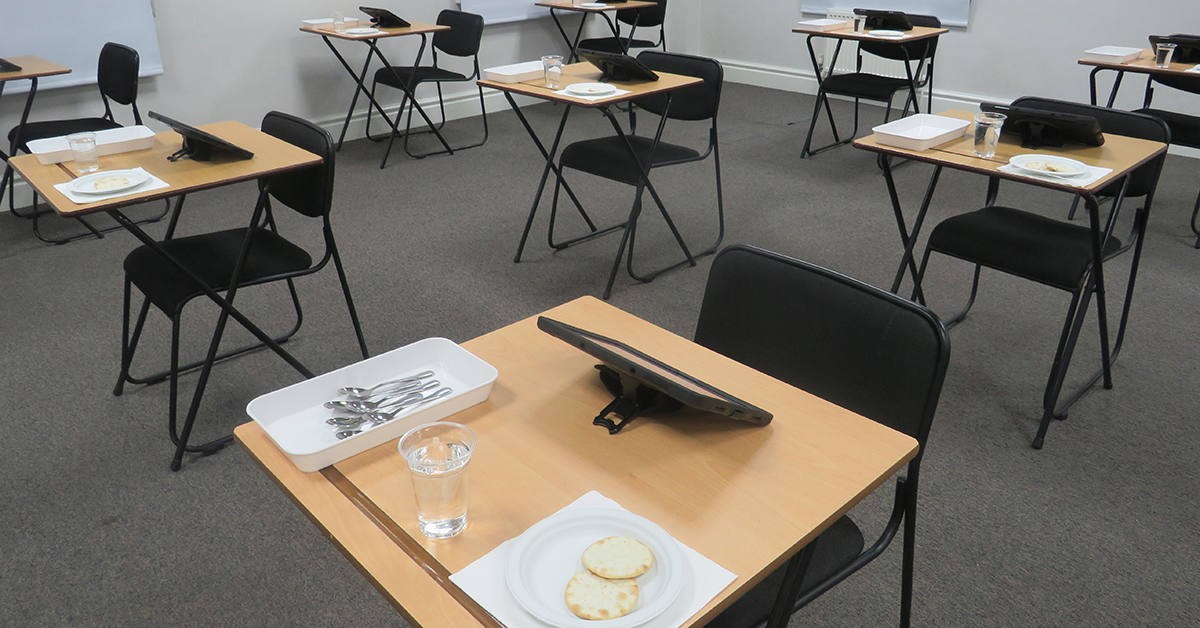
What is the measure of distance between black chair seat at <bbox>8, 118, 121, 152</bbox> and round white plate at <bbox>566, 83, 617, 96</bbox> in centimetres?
233

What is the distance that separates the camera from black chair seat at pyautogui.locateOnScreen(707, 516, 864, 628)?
1.21 metres

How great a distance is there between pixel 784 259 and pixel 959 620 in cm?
97

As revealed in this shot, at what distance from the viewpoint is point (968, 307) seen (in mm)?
3137

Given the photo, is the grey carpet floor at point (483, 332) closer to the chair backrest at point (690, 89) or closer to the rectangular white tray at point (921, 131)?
the chair backrest at point (690, 89)

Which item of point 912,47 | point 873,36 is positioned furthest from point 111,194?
point 912,47

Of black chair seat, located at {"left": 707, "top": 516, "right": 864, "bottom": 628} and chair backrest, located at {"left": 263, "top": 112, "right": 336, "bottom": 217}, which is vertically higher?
chair backrest, located at {"left": 263, "top": 112, "right": 336, "bottom": 217}

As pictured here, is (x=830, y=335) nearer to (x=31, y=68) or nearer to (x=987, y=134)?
(x=987, y=134)

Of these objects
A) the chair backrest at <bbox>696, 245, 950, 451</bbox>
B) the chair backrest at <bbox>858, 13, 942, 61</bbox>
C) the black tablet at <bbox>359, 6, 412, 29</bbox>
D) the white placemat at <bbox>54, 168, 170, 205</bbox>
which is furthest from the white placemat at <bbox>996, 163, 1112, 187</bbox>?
the black tablet at <bbox>359, 6, 412, 29</bbox>

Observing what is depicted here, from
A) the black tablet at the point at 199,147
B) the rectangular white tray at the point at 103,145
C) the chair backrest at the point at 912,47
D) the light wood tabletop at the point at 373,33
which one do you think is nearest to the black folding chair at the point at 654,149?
the black tablet at the point at 199,147

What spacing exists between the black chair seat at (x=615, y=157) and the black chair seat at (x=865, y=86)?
5.89ft

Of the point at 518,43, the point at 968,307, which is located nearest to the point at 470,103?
the point at 518,43

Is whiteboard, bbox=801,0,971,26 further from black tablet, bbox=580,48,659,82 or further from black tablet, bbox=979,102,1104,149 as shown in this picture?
Answer: black tablet, bbox=979,102,1104,149

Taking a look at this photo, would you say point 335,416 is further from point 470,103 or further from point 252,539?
point 470,103

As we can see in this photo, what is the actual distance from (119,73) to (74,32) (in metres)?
0.70
